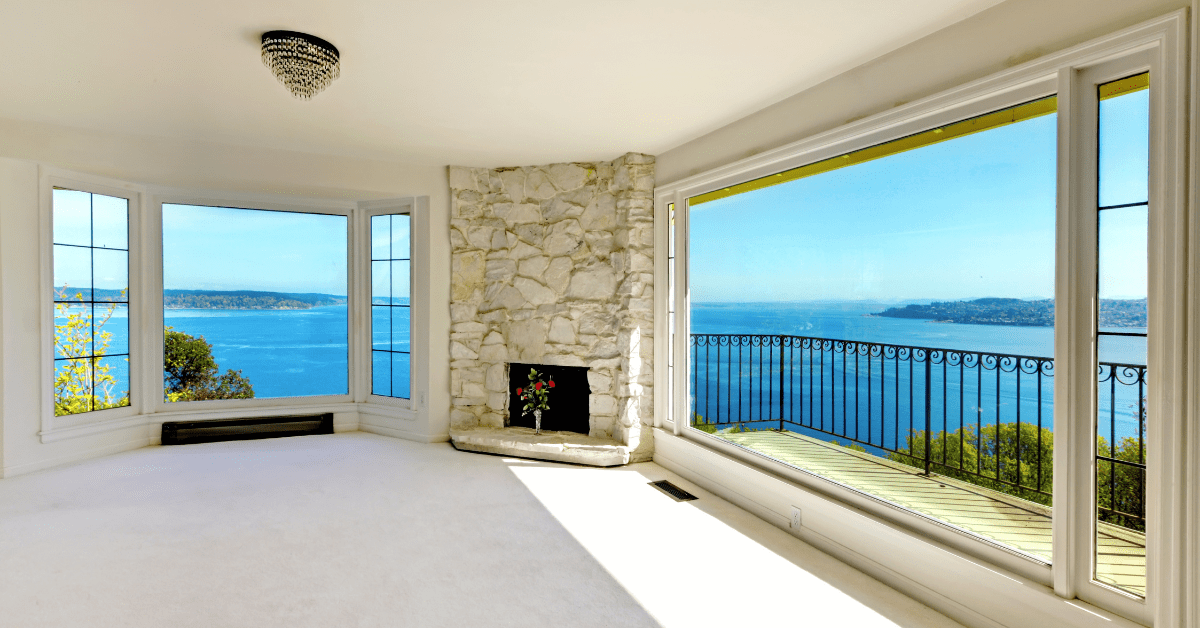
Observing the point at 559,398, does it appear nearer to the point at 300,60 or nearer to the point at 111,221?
the point at 300,60

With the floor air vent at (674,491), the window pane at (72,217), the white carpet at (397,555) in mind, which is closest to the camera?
the white carpet at (397,555)

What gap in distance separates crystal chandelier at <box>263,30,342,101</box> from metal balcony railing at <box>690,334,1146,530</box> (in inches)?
116

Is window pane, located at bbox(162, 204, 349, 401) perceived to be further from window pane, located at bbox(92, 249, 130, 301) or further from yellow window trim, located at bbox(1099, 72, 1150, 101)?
yellow window trim, located at bbox(1099, 72, 1150, 101)

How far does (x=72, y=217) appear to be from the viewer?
A: 14.5ft

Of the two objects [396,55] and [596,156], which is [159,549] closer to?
[396,55]

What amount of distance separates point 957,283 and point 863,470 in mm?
1220

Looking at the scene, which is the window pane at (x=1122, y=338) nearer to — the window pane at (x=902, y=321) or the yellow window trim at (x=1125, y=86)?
the yellow window trim at (x=1125, y=86)

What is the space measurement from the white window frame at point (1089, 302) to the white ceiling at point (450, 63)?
41 centimetres

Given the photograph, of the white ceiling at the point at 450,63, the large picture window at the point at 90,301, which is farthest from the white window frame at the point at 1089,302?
the large picture window at the point at 90,301

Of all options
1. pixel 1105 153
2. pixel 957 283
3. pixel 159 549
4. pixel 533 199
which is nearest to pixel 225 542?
pixel 159 549

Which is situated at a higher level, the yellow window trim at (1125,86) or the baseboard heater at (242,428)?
the yellow window trim at (1125,86)

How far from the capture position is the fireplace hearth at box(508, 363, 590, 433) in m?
5.03

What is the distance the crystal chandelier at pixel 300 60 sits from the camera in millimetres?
2553

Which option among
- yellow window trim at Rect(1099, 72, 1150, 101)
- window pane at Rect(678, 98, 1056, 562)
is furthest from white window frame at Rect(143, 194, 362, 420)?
yellow window trim at Rect(1099, 72, 1150, 101)
